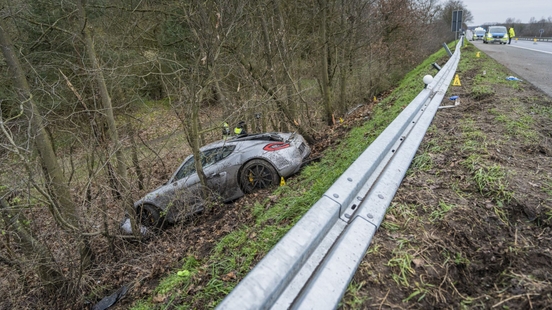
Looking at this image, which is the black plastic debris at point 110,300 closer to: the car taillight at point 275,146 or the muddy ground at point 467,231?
the muddy ground at point 467,231

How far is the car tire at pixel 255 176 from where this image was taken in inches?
284

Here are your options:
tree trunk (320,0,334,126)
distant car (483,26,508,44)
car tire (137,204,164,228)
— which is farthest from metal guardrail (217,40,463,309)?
distant car (483,26,508,44)

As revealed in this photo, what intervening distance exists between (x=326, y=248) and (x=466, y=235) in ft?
2.87

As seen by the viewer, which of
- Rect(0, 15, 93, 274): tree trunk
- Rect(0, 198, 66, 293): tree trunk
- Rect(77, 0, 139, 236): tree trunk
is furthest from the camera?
Rect(77, 0, 139, 236): tree trunk

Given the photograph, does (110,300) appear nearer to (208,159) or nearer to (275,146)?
(208,159)

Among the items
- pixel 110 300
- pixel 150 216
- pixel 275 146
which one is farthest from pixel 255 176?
pixel 110 300

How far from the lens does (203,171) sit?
7.34 m

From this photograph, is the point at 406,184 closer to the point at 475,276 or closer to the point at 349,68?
the point at 475,276

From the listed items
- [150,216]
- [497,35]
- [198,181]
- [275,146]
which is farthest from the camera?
Result: [497,35]

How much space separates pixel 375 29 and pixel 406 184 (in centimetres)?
1574

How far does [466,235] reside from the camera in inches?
64.2

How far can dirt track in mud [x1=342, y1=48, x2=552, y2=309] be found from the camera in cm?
126

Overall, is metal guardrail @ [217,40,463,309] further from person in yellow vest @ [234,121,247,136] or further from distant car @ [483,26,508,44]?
distant car @ [483,26,508,44]

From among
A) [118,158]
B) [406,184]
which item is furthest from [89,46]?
[406,184]
